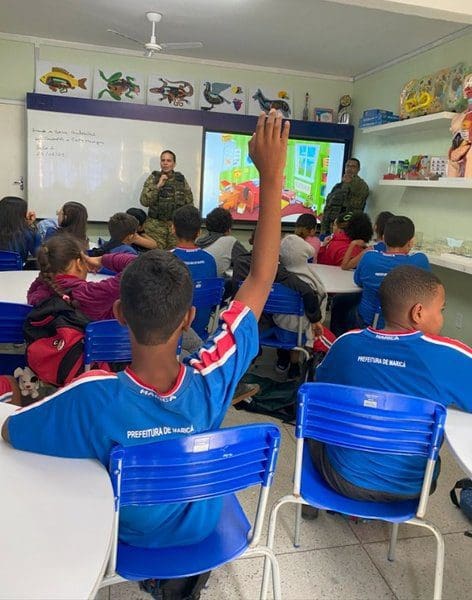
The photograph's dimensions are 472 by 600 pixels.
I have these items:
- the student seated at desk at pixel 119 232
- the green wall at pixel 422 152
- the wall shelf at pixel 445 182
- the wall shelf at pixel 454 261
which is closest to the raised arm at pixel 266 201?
the student seated at desk at pixel 119 232

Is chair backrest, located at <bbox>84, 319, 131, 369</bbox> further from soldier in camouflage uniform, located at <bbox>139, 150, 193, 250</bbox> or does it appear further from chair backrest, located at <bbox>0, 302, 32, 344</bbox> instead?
soldier in camouflage uniform, located at <bbox>139, 150, 193, 250</bbox>

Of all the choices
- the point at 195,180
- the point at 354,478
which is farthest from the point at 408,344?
the point at 195,180

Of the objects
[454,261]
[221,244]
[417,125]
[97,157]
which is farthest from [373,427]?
[97,157]

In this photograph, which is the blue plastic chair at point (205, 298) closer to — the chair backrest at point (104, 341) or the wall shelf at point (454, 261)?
the chair backrest at point (104, 341)

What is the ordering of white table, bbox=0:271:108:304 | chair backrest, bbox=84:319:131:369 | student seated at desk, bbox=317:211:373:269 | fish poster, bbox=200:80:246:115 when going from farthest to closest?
fish poster, bbox=200:80:246:115
student seated at desk, bbox=317:211:373:269
white table, bbox=0:271:108:304
chair backrest, bbox=84:319:131:369

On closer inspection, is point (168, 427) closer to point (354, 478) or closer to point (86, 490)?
point (86, 490)

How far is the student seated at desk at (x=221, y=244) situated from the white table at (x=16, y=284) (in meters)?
0.89

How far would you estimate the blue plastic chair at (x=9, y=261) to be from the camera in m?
3.47

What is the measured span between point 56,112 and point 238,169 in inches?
89.0

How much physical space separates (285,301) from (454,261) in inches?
71.9

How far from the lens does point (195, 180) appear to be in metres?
6.45

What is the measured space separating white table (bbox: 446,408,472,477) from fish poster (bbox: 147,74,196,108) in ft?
18.3

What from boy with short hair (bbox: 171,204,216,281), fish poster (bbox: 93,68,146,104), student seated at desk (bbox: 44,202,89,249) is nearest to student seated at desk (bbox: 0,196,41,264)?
student seated at desk (bbox: 44,202,89,249)

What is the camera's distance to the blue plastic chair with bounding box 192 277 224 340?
3029 mm
